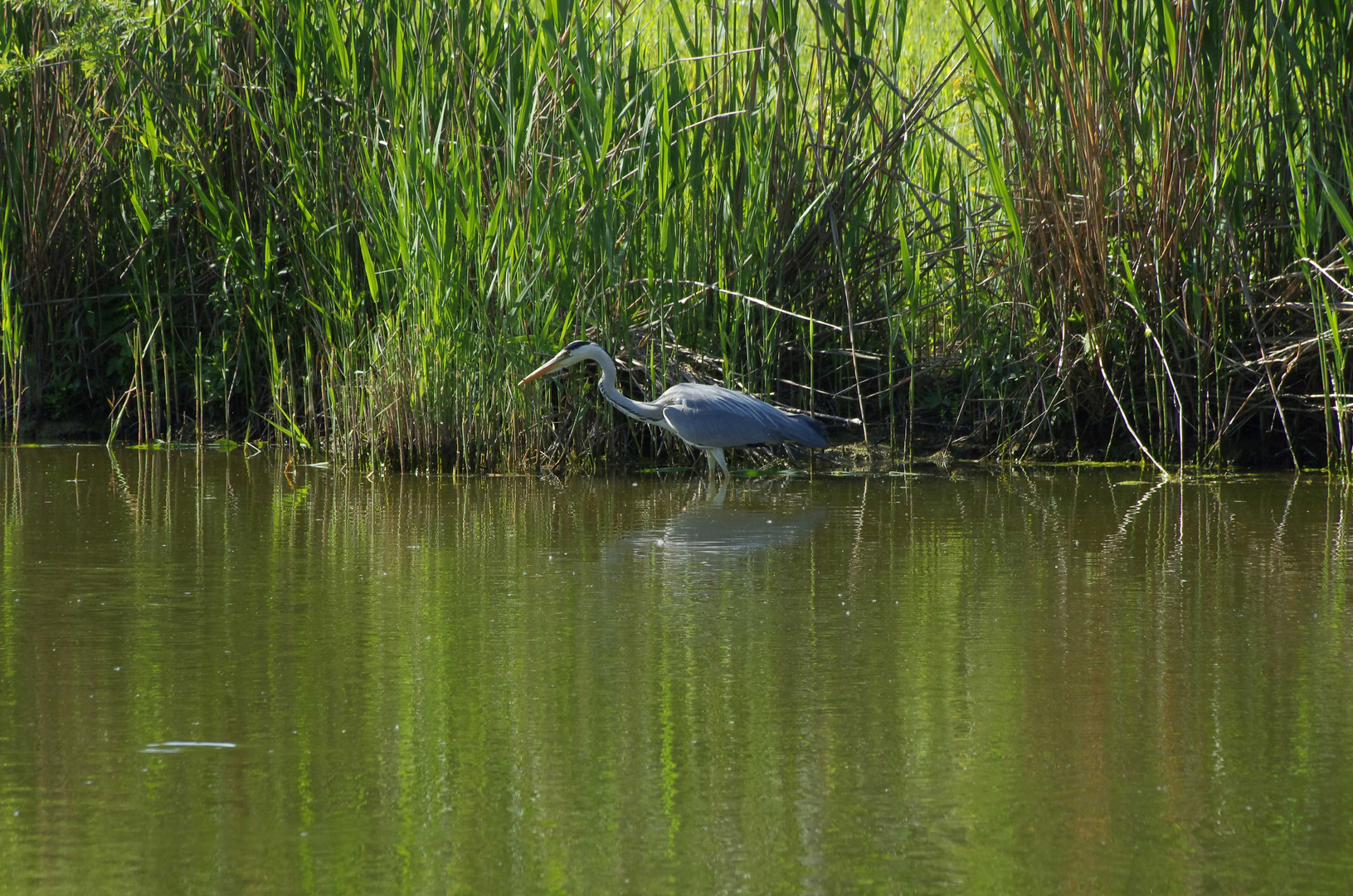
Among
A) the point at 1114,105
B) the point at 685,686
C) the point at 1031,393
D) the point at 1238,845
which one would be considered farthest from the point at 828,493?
the point at 1238,845

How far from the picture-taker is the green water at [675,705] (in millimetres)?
2338

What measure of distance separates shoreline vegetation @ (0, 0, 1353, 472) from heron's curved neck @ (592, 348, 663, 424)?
242mm

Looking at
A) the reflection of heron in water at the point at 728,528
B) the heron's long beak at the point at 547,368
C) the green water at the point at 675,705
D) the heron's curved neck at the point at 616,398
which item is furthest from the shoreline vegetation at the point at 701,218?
the green water at the point at 675,705

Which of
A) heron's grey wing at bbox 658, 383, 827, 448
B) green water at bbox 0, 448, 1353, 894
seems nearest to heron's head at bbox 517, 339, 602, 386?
heron's grey wing at bbox 658, 383, 827, 448

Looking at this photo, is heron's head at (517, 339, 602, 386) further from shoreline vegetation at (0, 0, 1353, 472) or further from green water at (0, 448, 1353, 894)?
green water at (0, 448, 1353, 894)

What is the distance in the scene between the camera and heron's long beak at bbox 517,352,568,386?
21.2 feet

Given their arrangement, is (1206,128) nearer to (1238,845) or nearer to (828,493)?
(828,493)

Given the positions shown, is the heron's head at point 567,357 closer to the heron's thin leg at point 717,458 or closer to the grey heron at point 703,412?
the grey heron at point 703,412

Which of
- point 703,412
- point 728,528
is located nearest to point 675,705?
point 728,528

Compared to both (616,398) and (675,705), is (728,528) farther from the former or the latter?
(675,705)

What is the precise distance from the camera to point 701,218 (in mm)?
6855

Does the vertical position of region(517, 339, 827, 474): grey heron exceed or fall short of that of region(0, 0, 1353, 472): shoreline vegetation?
it falls short

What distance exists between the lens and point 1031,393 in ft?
22.7

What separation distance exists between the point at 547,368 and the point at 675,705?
139 inches
